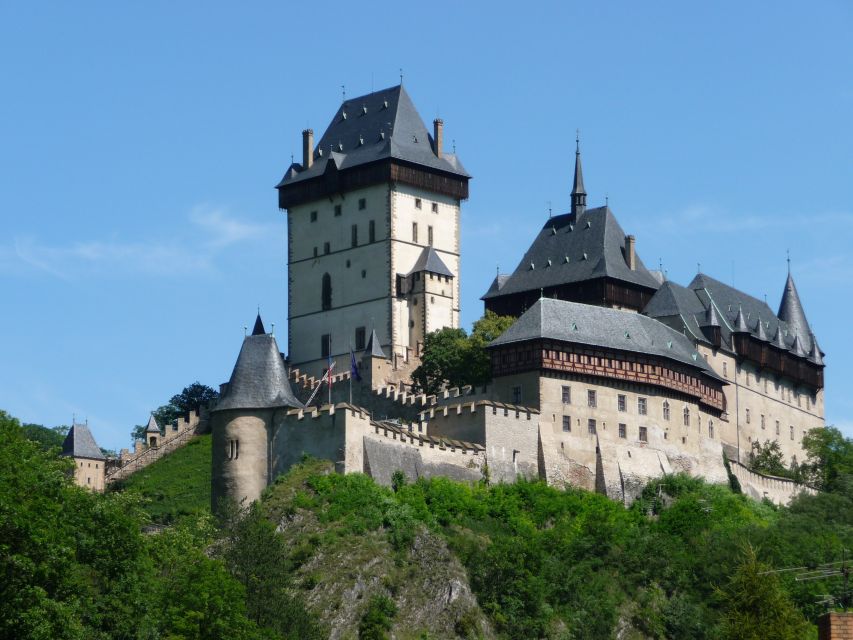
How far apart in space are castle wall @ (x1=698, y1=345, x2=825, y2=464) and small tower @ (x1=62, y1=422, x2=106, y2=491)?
2891 centimetres

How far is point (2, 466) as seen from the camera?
60.5 m

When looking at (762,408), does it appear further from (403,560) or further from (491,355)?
(403,560)

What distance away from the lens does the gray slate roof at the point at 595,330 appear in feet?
279

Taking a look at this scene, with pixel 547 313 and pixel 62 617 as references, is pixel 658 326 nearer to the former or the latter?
pixel 547 313

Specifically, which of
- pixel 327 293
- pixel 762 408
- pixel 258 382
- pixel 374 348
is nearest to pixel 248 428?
pixel 258 382

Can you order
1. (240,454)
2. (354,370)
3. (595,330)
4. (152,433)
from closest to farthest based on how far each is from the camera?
1. (240,454)
2. (595,330)
3. (354,370)
4. (152,433)

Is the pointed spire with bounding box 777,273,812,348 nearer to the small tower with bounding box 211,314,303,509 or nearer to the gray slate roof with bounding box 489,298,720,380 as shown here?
the gray slate roof with bounding box 489,298,720,380

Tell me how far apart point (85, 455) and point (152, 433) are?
474cm

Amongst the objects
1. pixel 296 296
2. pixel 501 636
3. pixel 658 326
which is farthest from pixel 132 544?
pixel 296 296

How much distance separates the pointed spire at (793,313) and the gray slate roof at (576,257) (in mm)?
14385

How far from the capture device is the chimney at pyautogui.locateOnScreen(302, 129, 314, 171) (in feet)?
355

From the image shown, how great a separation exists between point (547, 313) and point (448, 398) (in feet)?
17.8

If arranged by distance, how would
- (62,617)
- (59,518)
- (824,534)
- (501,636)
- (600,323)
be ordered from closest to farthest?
1. (62,617)
2. (59,518)
3. (501,636)
4. (824,534)
5. (600,323)

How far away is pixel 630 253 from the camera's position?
323 feet
